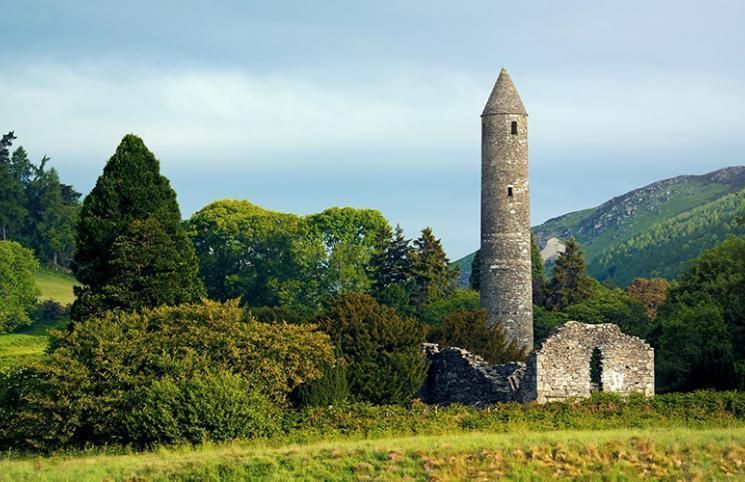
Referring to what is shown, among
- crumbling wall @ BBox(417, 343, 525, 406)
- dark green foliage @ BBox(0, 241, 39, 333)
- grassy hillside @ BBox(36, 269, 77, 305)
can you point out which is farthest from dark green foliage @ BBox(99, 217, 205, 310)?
grassy hillside @ BBox(36, 269, 77, 305)

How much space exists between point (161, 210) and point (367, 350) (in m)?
8.65

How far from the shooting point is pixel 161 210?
153ft

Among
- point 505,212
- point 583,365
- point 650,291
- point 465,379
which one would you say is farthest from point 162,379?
point 650,291

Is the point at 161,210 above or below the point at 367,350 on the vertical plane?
above

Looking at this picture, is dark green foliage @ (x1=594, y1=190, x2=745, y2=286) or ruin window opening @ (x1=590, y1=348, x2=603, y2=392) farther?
dark green foliage @ (x1=594, y1=190, x2=745, y2=286)

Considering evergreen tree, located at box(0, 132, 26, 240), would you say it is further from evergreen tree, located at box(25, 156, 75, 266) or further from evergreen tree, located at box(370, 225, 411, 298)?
evergreen tree, located at box(370, 225, 411, 298)

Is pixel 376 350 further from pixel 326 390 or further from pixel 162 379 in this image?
pixel 162 379

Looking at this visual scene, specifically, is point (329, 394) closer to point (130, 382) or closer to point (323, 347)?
point (323, 347)

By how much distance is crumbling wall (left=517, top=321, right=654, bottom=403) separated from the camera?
40500 millimetres

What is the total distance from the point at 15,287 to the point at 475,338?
158ft

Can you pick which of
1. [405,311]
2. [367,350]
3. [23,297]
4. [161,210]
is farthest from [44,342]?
[367,350]

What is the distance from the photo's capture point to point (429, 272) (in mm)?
85812

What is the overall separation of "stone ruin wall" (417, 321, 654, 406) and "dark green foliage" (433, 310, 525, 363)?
7704 mm

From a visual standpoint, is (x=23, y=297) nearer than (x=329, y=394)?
No
